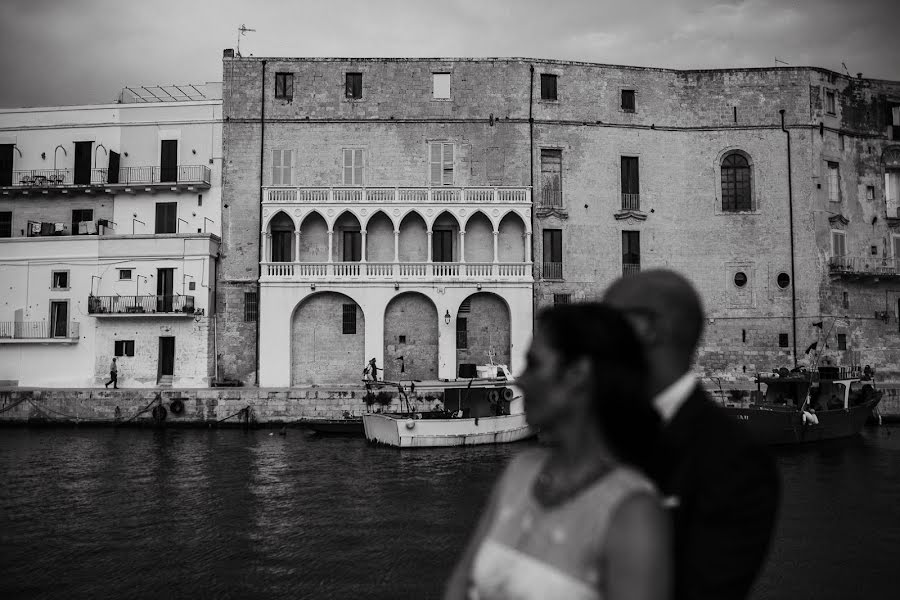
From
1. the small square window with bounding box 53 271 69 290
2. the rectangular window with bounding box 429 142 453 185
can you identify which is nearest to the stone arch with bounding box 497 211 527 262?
the rectangular window with bounding box 429 142 453 185

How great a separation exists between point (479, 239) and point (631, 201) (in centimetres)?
745

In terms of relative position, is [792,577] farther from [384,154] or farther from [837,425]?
[384,154]

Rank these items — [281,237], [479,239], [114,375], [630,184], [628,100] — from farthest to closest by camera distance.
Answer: [628,100], [630,184], [479,239], [281,237], [114,375]

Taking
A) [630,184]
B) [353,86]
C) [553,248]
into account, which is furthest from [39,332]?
[630,184]

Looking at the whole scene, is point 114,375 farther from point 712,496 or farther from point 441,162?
point 712,496

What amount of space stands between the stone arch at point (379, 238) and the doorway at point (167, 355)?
30.5 feet

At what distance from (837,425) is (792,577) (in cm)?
1850

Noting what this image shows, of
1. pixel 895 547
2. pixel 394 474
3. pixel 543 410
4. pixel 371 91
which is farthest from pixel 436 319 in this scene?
pixel 543 410

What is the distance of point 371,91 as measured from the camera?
1348 inches

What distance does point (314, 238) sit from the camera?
3359 centimetres

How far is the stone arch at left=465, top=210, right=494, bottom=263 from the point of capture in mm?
33719

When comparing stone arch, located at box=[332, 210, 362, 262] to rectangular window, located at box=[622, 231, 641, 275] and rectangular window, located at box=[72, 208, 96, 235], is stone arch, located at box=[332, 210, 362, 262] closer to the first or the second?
rectangular window, located at box=[72, 208, 96, 235]

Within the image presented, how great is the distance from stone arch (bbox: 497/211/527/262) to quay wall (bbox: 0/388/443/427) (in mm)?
8705

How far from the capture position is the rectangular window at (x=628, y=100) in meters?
35.3
